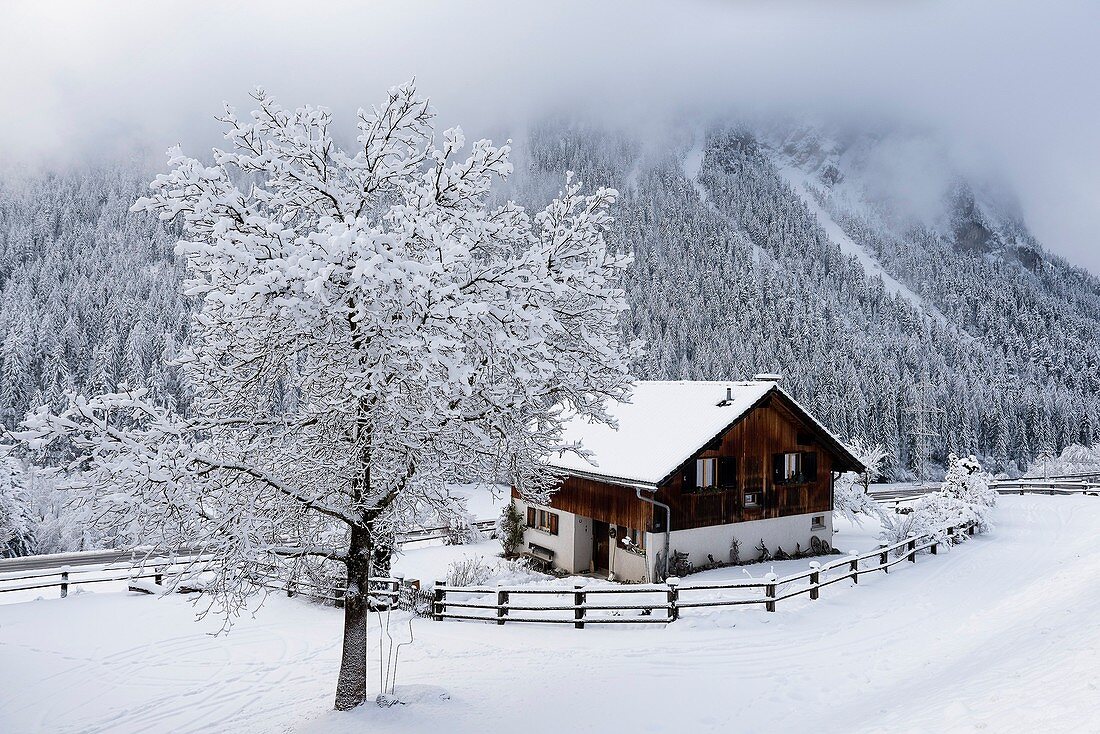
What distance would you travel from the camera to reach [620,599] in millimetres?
20172

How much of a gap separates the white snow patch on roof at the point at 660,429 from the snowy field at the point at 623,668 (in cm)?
683

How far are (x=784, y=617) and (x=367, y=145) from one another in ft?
48.0

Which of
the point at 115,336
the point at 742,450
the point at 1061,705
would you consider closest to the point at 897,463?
the point at 742,450

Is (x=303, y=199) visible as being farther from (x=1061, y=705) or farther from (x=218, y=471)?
(x=1061, y=705)

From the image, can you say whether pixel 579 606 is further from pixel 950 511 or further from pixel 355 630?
pixel 950 511

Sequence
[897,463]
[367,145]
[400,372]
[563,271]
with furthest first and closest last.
A: [897,463]
[367,145]
[563,271]
[400,372]

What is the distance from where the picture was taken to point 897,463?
3688 inches

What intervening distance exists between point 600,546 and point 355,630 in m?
16.2

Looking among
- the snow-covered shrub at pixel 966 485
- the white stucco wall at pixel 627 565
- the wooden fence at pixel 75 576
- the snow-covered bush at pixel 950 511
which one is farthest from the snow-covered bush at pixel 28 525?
the snow-covered shrub at pixel 966 485

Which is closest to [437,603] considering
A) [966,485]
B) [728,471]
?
[728,471]

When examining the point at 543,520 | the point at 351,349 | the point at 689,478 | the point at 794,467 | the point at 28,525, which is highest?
the point at 351,349

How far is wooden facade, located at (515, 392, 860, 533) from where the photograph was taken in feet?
75.3

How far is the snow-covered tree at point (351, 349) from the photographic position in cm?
795

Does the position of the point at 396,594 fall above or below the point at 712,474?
below
